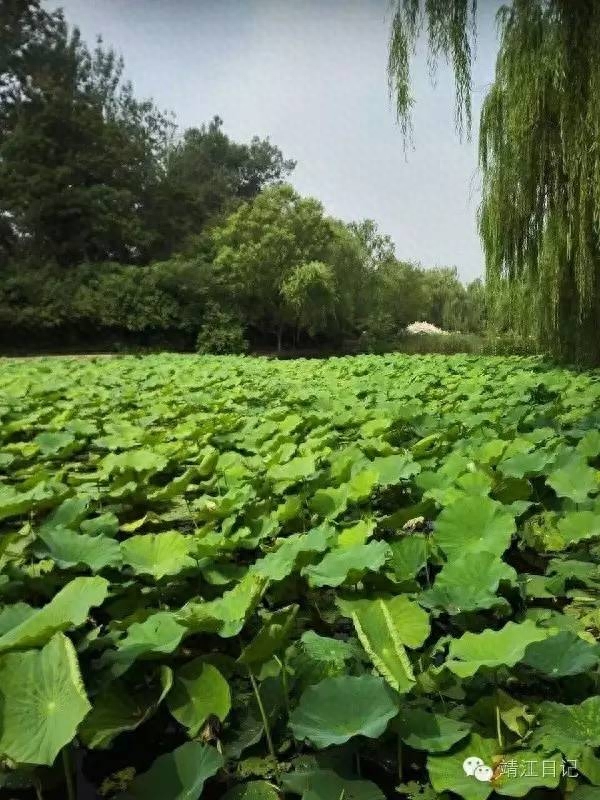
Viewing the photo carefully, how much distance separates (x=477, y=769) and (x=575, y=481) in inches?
39.0

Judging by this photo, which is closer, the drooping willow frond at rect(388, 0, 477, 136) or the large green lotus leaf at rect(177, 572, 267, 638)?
the large green lotus leaf at rect(177, 572, 267, 638)

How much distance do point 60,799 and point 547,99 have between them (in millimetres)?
5924

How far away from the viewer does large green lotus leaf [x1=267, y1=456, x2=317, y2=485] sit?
5.95ft

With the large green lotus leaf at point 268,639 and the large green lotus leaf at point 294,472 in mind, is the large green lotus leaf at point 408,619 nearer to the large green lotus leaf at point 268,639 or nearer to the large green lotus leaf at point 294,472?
the large green lotus leaf at point 268,639

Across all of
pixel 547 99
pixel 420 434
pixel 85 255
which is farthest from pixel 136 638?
pixel 85 255

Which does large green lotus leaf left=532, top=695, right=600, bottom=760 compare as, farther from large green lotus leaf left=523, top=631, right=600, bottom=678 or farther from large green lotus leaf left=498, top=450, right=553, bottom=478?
large green lotus leaf left=498, top=450, right=553, bottom=478

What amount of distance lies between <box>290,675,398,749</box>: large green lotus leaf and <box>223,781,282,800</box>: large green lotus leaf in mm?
69

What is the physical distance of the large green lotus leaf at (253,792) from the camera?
754 mm

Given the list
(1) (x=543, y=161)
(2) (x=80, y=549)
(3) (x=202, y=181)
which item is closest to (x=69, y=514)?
(2) (x=80, y=549)

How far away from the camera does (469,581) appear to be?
3.43 ft

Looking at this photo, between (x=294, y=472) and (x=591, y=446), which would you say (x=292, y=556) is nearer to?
(x=294, y=472)

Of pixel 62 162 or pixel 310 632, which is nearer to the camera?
pixel 310 632

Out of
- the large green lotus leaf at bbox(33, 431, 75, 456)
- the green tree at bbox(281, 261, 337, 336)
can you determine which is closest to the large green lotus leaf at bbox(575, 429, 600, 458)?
the large green lotus leaf at bbox(33, 431, 75, 456)

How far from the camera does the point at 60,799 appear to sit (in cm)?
80
